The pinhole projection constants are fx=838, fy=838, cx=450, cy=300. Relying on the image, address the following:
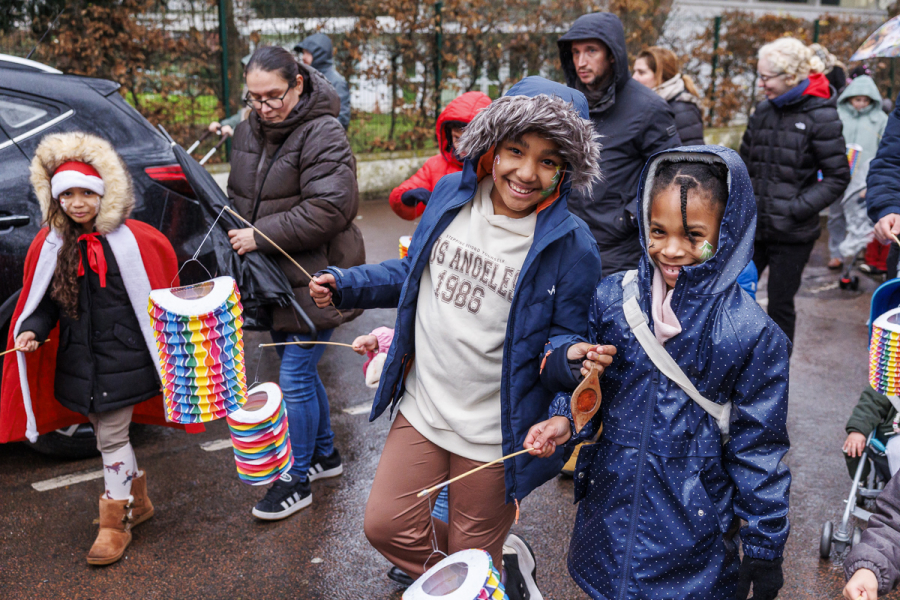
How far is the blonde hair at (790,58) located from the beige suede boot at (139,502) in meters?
4.22

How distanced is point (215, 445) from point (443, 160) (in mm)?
2048

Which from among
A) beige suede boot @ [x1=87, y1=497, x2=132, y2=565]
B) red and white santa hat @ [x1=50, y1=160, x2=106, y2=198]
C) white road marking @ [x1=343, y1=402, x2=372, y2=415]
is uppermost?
red and white santa hat @ [x1=50, y1=160, x2=106, y2=198]

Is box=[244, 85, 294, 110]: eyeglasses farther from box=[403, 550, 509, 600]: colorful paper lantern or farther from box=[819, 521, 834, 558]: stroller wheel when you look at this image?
box=[819, 521, 834, 558]: stroller wheel

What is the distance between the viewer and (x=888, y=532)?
7.04 ft

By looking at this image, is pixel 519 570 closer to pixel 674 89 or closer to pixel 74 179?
pixel 74 179

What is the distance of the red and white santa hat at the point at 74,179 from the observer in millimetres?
3332

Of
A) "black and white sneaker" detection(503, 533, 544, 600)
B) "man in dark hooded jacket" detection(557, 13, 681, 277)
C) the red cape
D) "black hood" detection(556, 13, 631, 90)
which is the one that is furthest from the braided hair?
the red cape

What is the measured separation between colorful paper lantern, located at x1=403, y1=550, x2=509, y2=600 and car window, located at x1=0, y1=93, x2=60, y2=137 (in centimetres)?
335

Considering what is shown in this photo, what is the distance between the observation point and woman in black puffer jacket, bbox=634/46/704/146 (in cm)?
536

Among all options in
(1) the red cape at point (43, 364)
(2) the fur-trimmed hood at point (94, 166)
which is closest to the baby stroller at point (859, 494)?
(1) the red cape at point (43, 364)

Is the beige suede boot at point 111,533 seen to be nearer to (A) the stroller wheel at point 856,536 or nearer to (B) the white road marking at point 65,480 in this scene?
(B) the white road marking at point 65,480

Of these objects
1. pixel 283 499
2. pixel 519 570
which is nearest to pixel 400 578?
pixel 519 570

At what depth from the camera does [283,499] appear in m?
3.93

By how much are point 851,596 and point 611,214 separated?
2452 millimetres
